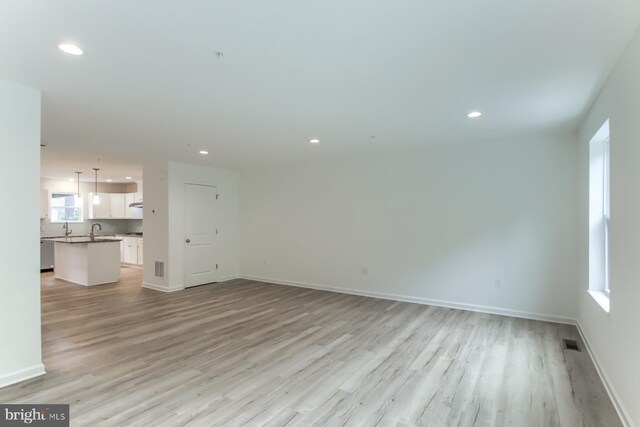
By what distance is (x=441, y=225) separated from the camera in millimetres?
5039

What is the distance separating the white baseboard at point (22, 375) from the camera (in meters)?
2.57

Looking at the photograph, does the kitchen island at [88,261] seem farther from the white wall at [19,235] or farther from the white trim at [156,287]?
the white wall at [19,235]

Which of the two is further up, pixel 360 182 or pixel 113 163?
pixel 113 163

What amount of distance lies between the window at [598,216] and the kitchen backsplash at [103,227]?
427 inches

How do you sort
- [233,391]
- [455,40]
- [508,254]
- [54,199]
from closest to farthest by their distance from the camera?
[455,40] < [233,391] < [508,254] < [54,199]

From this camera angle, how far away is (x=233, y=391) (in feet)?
8.36

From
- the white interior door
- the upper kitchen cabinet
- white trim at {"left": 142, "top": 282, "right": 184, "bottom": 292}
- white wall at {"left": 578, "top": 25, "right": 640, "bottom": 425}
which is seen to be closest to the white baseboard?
white trim at {"left": 142, "top": 282, "right": 184, "bottom": 292}

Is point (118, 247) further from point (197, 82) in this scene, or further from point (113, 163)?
point (197, 82)

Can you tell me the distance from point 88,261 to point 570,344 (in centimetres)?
813

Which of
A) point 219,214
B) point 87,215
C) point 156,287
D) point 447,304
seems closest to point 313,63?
point 447,304

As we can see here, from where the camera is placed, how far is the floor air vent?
3406 mm

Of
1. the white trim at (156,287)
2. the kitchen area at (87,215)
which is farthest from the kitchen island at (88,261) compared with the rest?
the white trim at (156,287)

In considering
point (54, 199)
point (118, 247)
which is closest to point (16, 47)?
point (118, 247)

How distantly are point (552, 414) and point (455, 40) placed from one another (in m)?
2.63
